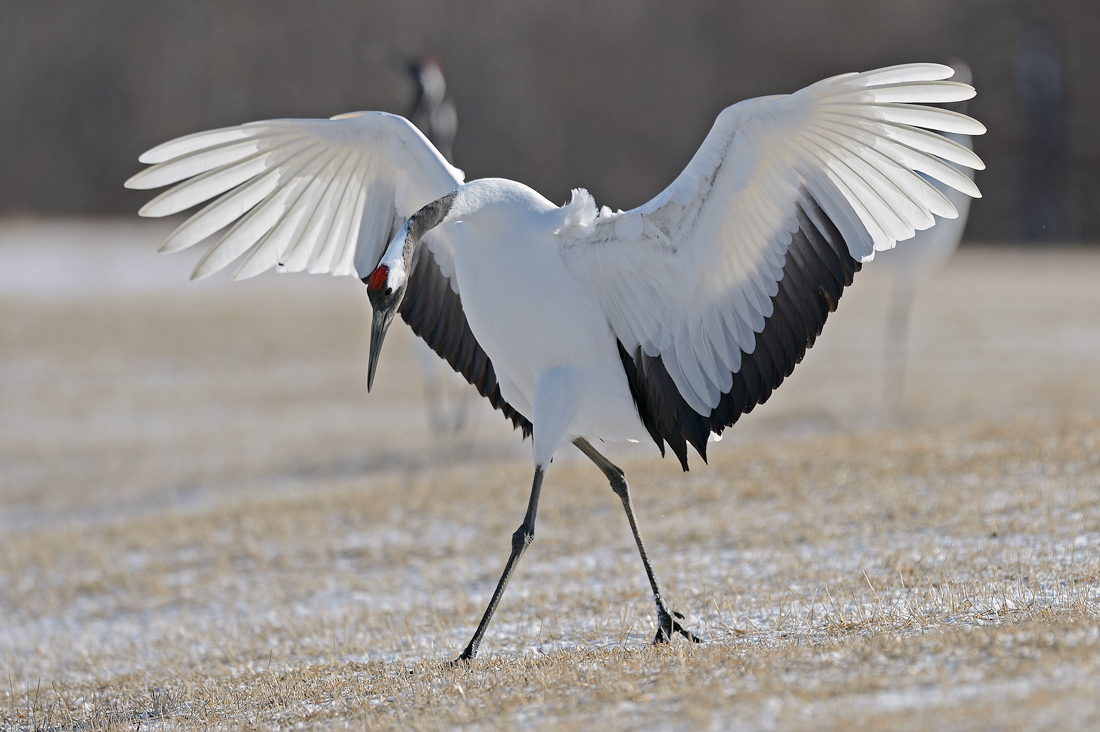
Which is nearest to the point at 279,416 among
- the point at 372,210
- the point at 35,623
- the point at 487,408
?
the point at 487,408

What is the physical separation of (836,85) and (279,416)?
9.94 meters

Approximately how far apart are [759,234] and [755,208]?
0.11 metres

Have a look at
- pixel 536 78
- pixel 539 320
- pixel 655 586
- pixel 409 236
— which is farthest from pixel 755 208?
pixel 536 78

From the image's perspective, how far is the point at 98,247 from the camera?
23047mm

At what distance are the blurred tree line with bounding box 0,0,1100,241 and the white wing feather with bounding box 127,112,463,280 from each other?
22280mm

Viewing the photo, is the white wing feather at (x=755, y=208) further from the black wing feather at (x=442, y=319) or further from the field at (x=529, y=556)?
the field at (x=529, y=556)

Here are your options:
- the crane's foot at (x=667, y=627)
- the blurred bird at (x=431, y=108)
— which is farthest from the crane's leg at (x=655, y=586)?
the blurred bird at (x=431, y=108)

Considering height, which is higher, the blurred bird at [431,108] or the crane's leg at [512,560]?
the blurred bird at [431,108]

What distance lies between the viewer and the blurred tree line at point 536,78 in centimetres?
2841

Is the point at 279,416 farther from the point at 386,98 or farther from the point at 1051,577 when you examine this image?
the point at 386,98

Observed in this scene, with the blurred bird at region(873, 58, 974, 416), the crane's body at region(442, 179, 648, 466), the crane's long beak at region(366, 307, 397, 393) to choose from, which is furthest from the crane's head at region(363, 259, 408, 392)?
the blurred bird at region(873, 58, 974, 416)

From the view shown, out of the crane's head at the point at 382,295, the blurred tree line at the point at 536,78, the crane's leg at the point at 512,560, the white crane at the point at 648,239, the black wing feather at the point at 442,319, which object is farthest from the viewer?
the blurred tree line at the point at 536,78

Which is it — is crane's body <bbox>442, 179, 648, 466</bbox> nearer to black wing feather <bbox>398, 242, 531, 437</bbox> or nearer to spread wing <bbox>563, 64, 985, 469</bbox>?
spread wing <bbox>563, 64, 985, 469</bbox>

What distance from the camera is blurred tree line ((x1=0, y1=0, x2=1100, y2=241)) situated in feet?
93.2
